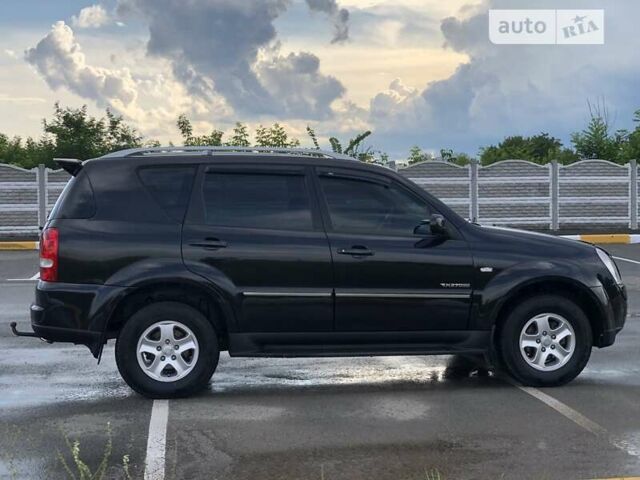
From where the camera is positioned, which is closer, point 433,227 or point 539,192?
point 433,227

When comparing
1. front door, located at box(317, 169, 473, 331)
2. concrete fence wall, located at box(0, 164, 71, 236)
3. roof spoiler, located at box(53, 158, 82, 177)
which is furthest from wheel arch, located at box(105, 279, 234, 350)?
concrete fence wall, located at box(0, 164, 71, 236)

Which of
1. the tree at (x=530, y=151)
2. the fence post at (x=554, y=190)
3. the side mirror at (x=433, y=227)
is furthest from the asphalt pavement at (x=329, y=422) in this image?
the tree at (x=530, y=151)

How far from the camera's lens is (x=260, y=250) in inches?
239

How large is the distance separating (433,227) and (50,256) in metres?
2.85

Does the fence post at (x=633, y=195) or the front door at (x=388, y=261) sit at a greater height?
the fence post at (x=633, y=195)

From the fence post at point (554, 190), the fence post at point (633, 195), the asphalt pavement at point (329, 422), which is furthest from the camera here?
the fence post at point (633, 195)

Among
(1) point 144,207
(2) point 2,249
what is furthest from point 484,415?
(2) point 2,249

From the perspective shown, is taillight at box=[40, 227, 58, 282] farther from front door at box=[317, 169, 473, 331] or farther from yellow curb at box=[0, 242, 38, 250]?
yellow curb at box=[0, 242, 38, 250]

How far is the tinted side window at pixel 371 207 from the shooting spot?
20.7ft

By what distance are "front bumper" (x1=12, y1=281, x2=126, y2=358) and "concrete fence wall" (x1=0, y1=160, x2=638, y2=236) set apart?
16078mm

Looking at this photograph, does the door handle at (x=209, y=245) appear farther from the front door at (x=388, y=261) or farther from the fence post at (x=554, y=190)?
the fence post at (x=554, y=190)

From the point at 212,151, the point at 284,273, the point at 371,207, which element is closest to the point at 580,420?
the point at 371,207

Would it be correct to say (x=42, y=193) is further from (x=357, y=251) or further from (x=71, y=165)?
(x=357, y=251)

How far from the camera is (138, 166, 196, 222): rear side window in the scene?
6.18 meters
